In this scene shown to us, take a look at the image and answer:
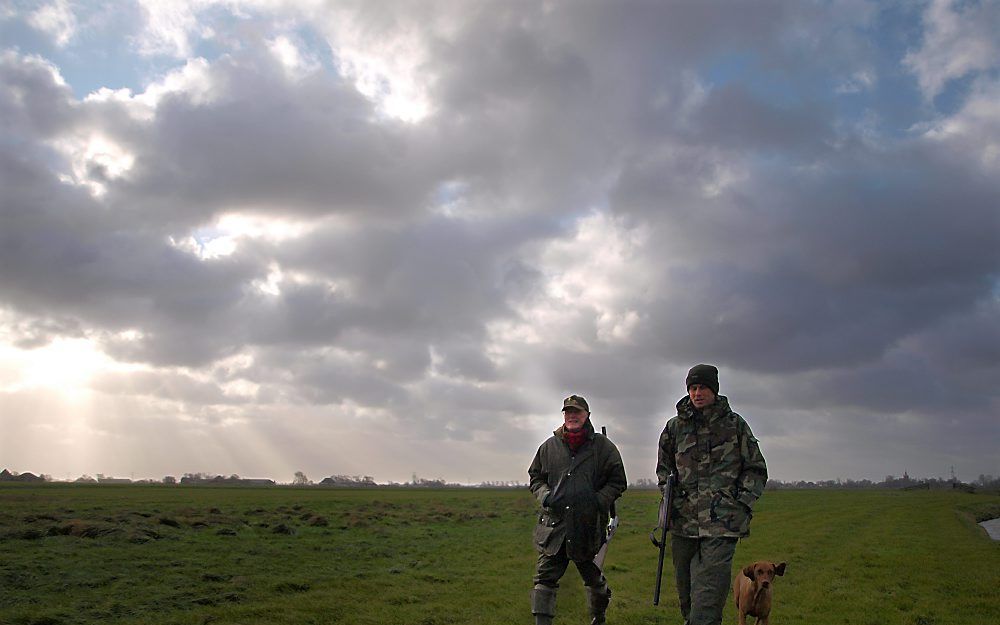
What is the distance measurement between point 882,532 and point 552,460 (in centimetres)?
3125

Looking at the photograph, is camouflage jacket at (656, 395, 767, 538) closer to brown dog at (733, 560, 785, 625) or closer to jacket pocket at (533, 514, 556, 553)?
jacket pocket at (533, 514, 556, 553)

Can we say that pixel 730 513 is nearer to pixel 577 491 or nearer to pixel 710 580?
pixel 710 580

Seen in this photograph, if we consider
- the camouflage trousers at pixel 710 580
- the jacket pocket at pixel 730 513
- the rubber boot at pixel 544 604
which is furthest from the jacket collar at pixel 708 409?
the rubber boot at pixel 544 604

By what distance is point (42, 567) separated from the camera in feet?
61.0

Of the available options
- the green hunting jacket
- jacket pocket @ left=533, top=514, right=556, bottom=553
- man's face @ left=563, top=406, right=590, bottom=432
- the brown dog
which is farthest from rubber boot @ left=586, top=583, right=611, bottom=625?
man's face @ left=563, top=406, right=590, bottom=432

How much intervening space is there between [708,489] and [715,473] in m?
0.20

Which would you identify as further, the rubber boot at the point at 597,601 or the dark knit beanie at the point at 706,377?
the rubber boot at the point at 597,601

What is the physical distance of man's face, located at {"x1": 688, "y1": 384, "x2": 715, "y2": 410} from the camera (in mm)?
8836

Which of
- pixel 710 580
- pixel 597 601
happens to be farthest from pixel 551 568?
pixel 710 580

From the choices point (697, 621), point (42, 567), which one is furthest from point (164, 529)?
point (697, 621)

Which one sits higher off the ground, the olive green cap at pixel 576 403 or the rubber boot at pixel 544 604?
the olive green cap at pixel 576 403

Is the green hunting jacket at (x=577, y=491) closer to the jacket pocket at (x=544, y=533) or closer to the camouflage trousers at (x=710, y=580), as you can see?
the jacket pocket at (x=544, y=533)

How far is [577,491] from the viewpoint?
959 centimetres

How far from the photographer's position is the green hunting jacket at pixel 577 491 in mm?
9555
